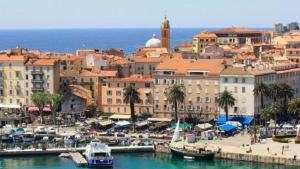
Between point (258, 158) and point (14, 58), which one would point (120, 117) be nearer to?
point (14, 58)

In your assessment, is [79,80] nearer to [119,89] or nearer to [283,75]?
[119,89]

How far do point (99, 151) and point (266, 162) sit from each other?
50.2 ft

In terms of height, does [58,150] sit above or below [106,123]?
below

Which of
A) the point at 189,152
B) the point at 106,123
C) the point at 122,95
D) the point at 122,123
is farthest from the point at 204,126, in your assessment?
the point at 122,95

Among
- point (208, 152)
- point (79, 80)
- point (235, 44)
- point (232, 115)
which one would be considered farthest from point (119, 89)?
point (235, 44)

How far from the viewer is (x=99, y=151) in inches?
3314

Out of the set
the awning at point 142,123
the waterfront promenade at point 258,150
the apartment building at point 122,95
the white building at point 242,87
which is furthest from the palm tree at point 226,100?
the apartment building at point 122,95

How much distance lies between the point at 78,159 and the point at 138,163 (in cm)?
563

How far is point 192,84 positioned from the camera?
10525 cm

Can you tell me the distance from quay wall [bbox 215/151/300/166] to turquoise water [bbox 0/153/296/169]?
1.73ft

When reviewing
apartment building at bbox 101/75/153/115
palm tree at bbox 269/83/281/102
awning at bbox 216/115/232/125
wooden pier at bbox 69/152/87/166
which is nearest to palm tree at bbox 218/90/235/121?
awning at bbox 216/115/232/125

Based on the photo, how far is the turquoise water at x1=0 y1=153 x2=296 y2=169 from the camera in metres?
83.8

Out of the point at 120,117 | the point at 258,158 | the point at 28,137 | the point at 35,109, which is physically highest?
the point at 35,109

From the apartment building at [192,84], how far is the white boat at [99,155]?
21.3 m
